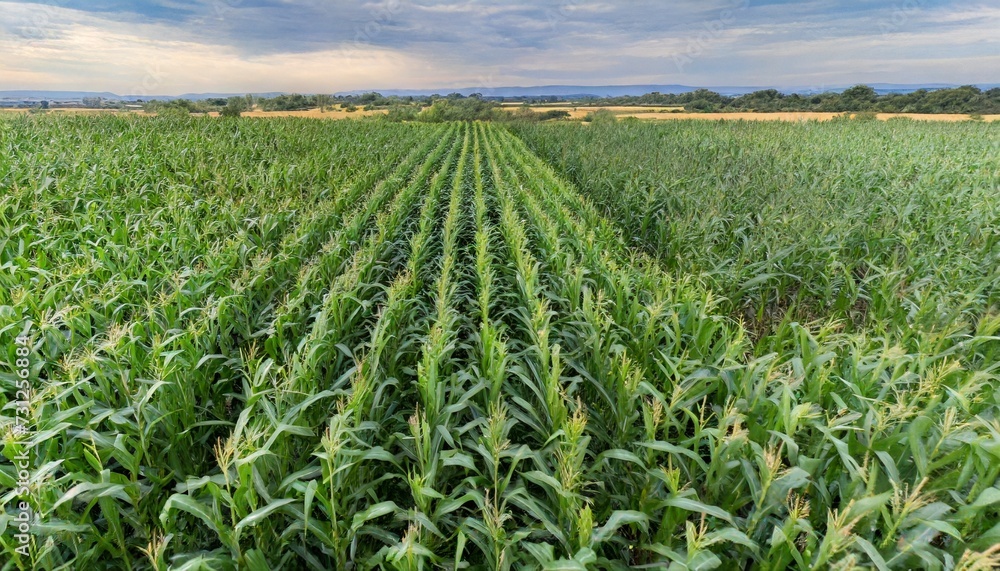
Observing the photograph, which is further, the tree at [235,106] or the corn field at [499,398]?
the tree at [235,106]

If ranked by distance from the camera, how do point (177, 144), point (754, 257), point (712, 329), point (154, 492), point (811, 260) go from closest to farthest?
1. point (154, 492)
2. point (712, 329)
3. point (811, 260)
4. point (754, 257)
5. point (177, 144)

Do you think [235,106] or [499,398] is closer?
[499,398]

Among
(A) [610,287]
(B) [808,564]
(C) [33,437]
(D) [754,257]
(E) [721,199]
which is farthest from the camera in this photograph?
(E) [721,199]

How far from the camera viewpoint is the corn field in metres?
1.47

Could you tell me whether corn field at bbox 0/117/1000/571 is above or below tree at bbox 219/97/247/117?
below

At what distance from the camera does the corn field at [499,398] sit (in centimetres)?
147

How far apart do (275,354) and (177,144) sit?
10792 mm

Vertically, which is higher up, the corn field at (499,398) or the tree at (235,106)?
the tree at (235,106)

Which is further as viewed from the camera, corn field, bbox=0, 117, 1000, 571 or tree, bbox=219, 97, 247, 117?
tree, bbox=219, 97, 247, 117

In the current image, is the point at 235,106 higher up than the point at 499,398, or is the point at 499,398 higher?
the point at 235,106

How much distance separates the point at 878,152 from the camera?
1147 cm

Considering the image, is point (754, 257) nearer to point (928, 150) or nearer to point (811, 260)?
point (811, 260)

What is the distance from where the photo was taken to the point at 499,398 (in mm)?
2090

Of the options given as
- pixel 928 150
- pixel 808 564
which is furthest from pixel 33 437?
pixel 928 150
